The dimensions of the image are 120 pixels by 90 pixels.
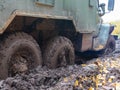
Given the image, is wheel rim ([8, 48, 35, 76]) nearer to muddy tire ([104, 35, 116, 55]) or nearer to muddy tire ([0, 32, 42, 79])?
muddy tire ([0, 32, 42, 79])

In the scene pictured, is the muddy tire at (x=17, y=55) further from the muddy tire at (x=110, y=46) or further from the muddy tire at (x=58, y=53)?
the muddy tire at (x=110, y=46)

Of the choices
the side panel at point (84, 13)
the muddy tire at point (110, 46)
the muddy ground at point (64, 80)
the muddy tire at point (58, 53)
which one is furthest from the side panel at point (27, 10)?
the muddy tire at point (110, 46)

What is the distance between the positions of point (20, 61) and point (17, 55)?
0.13 m

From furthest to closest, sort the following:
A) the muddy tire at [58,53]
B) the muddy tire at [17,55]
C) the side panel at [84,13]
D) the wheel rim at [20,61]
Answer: the side panel at [84,13] → the muddy tire at [58,53] → the wheel rim at [20,61] → the muddy tire at [17,55]

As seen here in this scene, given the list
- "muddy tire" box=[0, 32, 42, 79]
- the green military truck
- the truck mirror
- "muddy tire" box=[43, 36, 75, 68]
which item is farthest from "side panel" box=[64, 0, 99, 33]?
"muddy tire" box=[0, 32, 42, 79]

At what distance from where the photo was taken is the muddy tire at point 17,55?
5.34 metres

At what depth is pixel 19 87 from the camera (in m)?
4.65

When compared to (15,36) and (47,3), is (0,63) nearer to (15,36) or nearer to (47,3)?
(15,36)

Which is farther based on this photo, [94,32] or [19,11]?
[94,32]

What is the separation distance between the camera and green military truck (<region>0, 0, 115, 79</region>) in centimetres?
538

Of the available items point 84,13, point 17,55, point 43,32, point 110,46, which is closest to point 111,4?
point 84,13

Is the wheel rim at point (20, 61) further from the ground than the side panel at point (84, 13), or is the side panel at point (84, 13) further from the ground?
the side panel at point (84, 13)

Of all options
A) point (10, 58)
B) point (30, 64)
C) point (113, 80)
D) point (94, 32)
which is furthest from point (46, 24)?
point (94, 32)

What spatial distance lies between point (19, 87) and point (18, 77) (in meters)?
0.51
